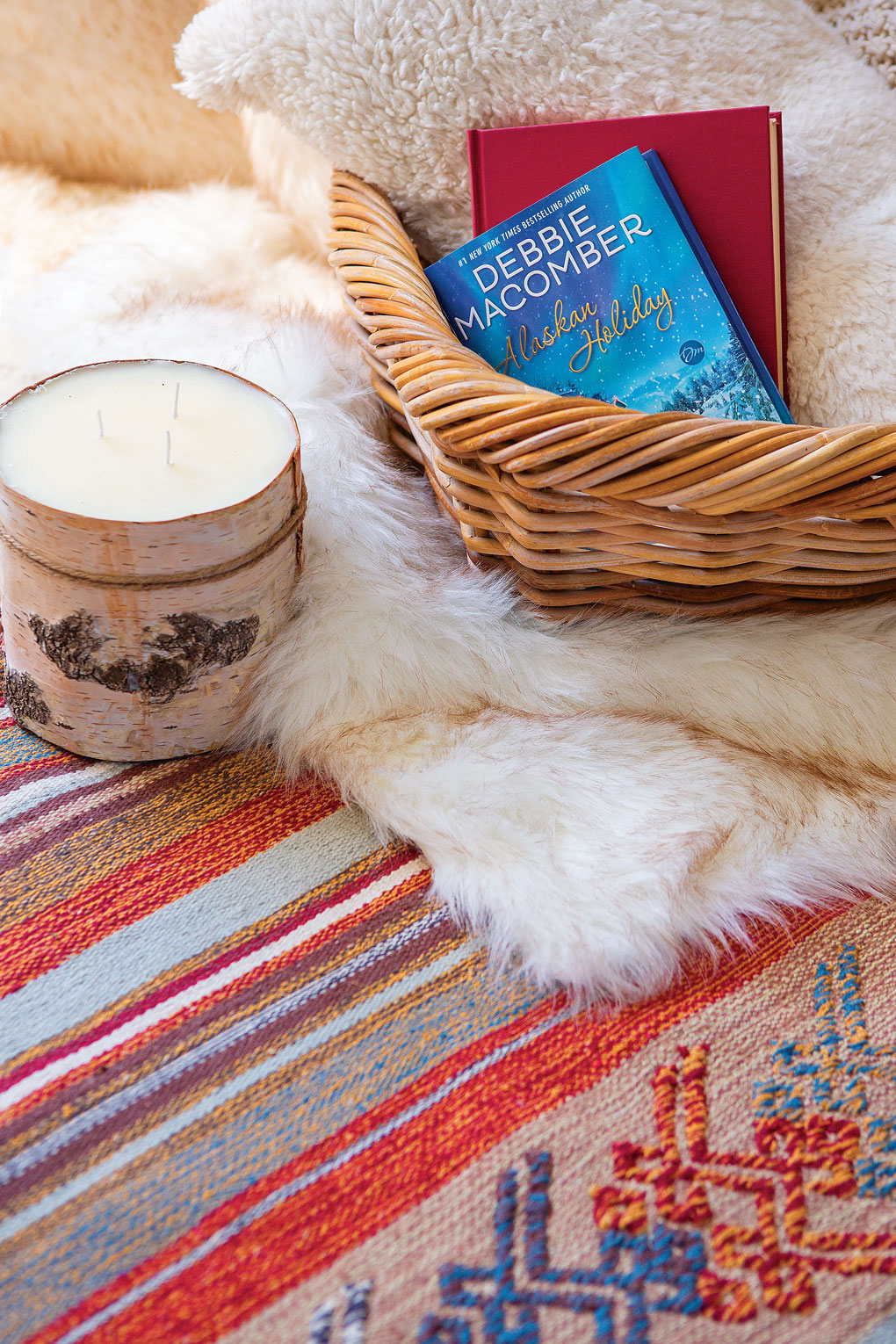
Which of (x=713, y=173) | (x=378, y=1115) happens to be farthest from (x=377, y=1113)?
(x=713, y=173)

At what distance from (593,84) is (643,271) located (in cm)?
17

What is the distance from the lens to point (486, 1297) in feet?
1.27

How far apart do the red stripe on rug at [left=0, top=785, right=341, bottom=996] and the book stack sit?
0.32 meters

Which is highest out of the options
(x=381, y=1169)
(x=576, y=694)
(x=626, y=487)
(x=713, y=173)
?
(x=713, y=173)

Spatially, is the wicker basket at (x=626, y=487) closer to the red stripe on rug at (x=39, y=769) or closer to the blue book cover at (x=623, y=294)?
the blue book cover at (x=623, y=294)

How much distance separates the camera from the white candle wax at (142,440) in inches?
20.2

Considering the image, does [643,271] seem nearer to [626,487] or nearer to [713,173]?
[713,173]

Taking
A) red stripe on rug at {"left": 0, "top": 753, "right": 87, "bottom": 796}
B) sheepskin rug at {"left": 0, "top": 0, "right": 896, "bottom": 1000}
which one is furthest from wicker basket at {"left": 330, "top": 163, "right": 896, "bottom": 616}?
red stripe on rug at {"left": 0, "top": 753, "right": 87, "bottom": 796}

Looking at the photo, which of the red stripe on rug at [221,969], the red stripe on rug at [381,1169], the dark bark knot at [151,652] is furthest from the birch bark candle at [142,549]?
the red stripe on rug at [381,1169]

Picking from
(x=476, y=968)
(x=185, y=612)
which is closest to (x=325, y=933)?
(x=476, y=968)

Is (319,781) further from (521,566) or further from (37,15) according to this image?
(37,15)

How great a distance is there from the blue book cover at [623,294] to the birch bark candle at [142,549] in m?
0.19

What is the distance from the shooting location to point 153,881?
0.53 metres

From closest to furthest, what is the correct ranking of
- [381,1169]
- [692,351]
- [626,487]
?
[381,1169]
[626,487]
[692,351]
